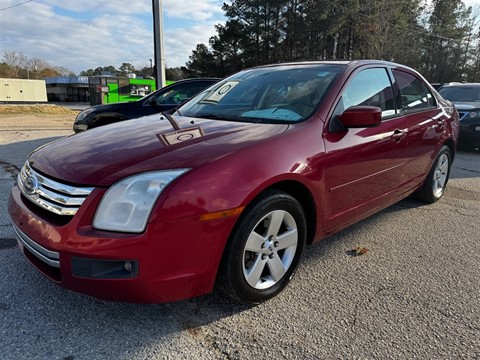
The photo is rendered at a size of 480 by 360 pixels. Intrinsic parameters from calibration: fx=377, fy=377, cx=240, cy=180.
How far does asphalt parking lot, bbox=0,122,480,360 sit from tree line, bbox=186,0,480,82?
33161 mm

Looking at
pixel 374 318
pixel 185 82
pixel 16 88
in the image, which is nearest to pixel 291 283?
pixel 374 318

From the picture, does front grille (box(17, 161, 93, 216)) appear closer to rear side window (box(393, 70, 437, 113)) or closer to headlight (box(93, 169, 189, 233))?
headlight (box(93, 169, 189, 233))

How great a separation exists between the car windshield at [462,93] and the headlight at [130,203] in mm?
9959

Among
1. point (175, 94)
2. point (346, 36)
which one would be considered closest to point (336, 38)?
point (346, 36)

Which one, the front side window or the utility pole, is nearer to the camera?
the front side window

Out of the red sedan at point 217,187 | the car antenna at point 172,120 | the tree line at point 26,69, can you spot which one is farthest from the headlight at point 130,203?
the tree line at point 26,69

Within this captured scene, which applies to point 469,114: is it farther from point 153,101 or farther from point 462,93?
point 153,101

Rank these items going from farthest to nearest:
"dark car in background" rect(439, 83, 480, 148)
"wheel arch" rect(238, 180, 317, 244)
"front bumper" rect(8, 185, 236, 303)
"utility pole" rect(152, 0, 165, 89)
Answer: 1. "utility pole" rect(152, 0, 165, 89)
2. "dark car in background" rect(439, 83, 480, 148)
3. "wheel arch" rect(238, 180, 317, 244)
4. "front bumper" rect(8, 185, 236, 303)

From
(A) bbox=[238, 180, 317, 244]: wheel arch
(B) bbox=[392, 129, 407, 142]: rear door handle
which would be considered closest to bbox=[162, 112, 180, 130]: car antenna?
(A) bbox=[238, 180, 317, 244]: wheel arch

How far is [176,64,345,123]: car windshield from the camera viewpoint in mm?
2879

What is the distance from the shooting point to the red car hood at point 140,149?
6.70ft

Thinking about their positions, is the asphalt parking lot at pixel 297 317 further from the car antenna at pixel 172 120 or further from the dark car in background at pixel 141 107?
the dark car in background at pixel 141 107

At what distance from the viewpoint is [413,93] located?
4023 millimetres

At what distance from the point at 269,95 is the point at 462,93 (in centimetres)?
884
